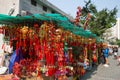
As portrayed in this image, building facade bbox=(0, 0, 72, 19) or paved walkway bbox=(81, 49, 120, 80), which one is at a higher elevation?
building facade bbox=(0, 0, 72, 19)

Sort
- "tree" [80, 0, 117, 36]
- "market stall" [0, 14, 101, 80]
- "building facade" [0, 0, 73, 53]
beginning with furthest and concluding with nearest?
1. "tree" [80, 0, 117, 36]
2. "building facade" [0, 0, 73, 53]
3. "market stall" [0, 14, 101, 80]

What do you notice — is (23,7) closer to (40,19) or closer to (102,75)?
(102,75)

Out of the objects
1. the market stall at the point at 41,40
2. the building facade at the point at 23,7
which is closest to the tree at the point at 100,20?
the building facade at the point at 23,7

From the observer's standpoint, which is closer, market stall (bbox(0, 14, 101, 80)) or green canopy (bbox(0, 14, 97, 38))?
market stall (bbox(0, 14, 101, 80))

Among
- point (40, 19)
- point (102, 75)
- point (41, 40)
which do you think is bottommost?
point (102, 75)

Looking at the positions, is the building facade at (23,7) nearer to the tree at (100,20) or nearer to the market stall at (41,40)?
the market stall at (41,40)

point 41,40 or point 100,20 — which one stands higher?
point 100,20

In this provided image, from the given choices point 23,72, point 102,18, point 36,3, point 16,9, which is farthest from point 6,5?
point 102,18

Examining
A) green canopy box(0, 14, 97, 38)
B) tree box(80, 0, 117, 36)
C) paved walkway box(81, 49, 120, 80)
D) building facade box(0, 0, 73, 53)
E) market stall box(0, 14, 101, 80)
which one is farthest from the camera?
tree box(80, 0, 117, 36)

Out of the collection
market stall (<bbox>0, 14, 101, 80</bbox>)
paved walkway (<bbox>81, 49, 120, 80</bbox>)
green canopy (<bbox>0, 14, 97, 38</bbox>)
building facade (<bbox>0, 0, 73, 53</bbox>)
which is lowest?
paved walkway (<bbox>81, 49, 120, 80</bbox>)

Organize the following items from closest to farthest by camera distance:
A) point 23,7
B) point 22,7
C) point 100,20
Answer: point 22,7 → point 23,7 → point 100,20

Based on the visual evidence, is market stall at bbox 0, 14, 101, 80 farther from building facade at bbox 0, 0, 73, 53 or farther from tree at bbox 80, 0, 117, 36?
tree at bbox 80, 0, 117, 36

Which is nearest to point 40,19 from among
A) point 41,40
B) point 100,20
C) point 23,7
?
point 41,40

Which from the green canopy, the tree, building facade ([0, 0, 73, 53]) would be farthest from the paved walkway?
the tree
